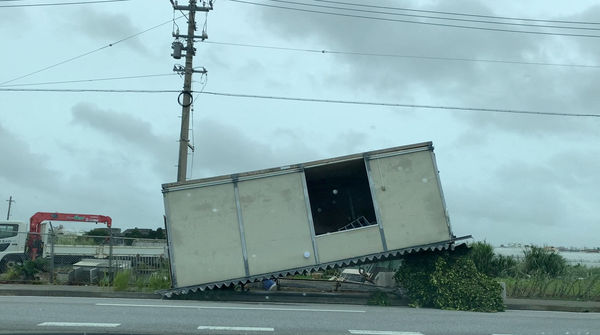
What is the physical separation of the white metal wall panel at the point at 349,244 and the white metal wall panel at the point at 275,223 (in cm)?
34

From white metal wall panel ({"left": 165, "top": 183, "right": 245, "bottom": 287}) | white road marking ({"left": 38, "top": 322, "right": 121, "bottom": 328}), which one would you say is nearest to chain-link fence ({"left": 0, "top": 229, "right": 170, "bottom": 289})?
white metal wall panel ({"left": 165, "top": 183, "right": 245, "bottom": 287})

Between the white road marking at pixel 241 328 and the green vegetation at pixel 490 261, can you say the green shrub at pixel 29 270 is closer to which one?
the white road marking at pixel 241 328

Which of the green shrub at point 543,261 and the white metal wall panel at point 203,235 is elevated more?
the white metal wall panel at point 203,235

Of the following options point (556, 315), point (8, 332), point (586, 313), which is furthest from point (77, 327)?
point (586, 313)

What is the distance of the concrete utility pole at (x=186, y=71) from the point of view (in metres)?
21.5

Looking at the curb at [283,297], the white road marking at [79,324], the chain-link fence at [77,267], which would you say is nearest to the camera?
the white road marking at [79,324]

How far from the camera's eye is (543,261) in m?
25.1

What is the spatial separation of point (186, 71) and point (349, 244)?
10.4m

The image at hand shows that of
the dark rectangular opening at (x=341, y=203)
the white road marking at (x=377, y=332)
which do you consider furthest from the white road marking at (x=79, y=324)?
the dark rectangular opening at (x=341, y=203)

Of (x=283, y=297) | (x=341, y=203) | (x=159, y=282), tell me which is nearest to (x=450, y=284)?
(x=283, y=297)

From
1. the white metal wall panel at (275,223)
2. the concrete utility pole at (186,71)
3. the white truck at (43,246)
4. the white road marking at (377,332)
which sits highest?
the concrete utility pole at (186,71)

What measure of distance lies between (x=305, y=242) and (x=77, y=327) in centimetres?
667

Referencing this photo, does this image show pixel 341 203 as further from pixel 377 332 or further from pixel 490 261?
pixel 377 332

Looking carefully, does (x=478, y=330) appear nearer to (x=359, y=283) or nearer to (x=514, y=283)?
(x=359, y=283)
